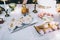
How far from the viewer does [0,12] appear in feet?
5.68

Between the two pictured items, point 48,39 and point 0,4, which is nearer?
point 48,39

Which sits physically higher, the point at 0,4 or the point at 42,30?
the point at 0,4

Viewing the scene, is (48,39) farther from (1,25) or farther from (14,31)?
(1,25)

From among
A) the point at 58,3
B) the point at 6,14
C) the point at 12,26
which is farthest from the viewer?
the point at 58,3

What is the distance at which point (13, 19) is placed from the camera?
65.5 inches

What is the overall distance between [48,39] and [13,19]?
0.42 m

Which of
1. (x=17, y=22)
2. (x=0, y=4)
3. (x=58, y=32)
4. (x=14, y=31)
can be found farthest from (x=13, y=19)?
(x=58, y=32)

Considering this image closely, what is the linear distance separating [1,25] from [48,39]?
457mm

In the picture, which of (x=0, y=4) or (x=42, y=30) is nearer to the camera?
(x=42, y=30)

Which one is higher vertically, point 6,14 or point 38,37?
point 6,14

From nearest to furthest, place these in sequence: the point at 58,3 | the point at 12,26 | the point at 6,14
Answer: the point at 12,26 < the point at 6,14 < the point at 58,3

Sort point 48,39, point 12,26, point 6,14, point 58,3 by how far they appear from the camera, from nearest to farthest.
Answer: point 48,39
point 12,26
point 6,14
point 58,3

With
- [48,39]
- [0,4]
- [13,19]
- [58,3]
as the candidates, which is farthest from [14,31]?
[58,3]

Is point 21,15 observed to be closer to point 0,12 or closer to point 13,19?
point 13,19
